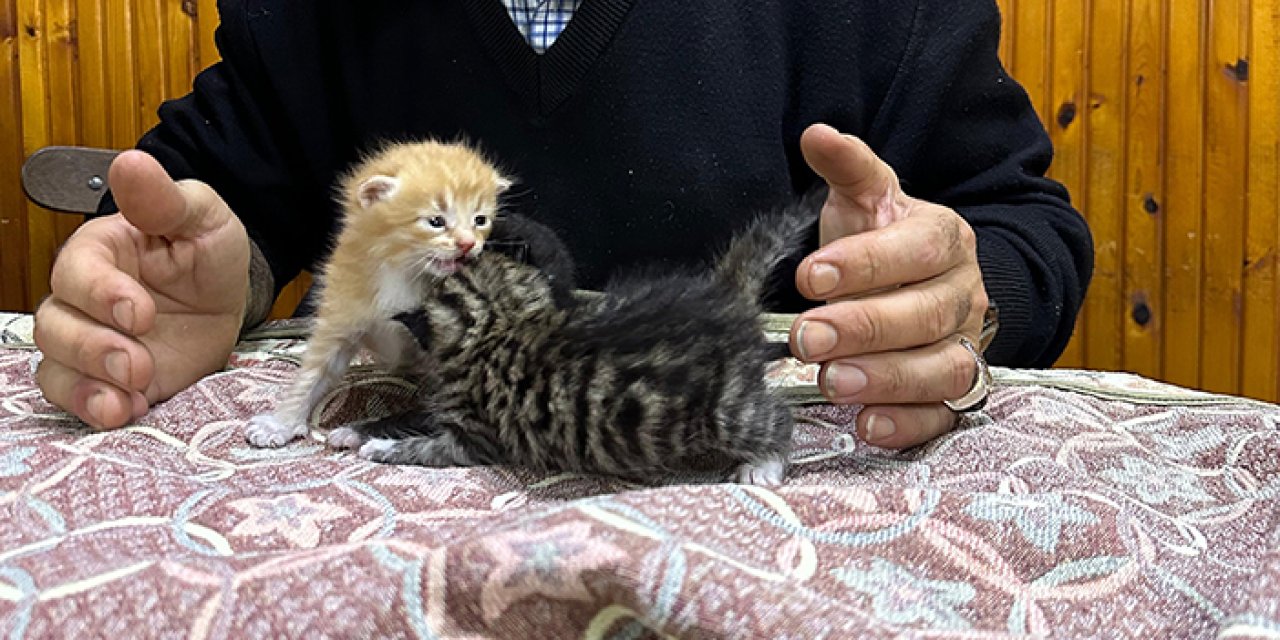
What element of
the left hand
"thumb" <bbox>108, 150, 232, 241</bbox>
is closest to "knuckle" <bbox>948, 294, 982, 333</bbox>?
the left hand

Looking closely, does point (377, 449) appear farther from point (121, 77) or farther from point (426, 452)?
point (121, 77)

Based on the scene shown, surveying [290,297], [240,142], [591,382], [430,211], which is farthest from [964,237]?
[290,297]

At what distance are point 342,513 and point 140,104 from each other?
250 centimetres

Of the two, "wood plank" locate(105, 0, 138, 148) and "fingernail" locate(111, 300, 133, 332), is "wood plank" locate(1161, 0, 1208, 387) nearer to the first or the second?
"fingernail" locate(111, 300, 133, 332)

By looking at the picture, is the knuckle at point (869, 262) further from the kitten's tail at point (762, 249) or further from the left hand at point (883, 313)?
the kitten's tail at point (762, 249)

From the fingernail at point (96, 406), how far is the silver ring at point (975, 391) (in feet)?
2.96

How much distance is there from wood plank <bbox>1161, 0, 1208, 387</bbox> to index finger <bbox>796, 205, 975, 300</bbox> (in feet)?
5.78

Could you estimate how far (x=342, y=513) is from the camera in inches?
30.6

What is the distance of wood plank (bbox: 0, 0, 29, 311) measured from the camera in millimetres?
2830

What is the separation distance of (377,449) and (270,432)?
0.15m

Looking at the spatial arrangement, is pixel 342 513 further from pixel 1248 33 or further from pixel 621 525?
pixel 1248 33

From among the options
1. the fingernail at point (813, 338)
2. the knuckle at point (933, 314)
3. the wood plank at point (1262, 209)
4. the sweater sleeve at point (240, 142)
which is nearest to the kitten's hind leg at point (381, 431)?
the fingernail at point (813, 338)

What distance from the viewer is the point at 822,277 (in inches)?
37.8

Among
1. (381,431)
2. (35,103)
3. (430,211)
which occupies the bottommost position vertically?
(381,431)
